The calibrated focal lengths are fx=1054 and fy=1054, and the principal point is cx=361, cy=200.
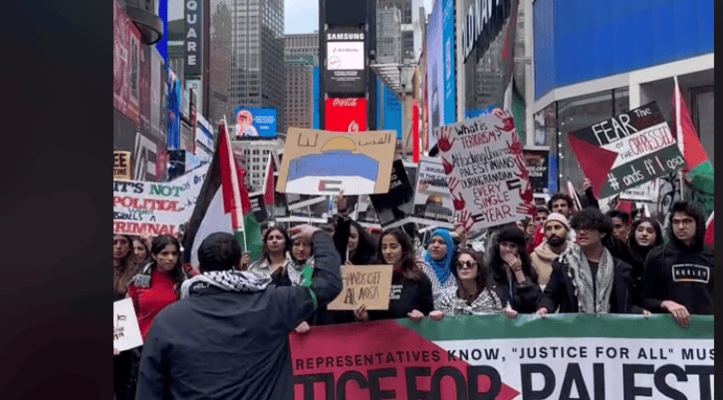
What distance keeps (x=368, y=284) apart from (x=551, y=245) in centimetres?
208

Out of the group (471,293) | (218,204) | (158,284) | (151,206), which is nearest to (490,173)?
(471,293)

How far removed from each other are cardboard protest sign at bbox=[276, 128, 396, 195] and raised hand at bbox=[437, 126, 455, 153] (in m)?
0.65

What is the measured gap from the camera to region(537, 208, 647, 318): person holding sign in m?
5.76

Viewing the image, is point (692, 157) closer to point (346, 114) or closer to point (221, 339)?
point (221, 339)

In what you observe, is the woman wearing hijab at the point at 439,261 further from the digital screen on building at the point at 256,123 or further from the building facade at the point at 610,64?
the digital screen on building at the point at 256,123

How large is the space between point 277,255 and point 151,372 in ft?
10.9

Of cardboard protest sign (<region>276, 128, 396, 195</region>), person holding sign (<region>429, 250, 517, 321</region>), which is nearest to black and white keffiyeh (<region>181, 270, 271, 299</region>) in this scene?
person holding sign (<region>429, 250, 517, 321</region>)

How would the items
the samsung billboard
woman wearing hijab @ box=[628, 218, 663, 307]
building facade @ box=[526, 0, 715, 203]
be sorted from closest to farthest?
woman wearing hijab @ box=[628, 218, 663, 307] → building facade @ box=[526, 0, 715, 203] → the samsung billboard

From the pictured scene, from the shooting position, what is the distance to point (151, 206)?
27.4 feet

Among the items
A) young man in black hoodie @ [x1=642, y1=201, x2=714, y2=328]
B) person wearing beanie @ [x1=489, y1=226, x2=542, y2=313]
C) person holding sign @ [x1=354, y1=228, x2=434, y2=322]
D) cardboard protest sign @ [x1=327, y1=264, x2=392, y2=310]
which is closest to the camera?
young man in black hoodie @ [x1=642, y1=201, x2=714, y2=328]

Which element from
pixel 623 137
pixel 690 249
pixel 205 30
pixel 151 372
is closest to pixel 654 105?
pixel 623 137

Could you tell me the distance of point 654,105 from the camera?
8.47 meters

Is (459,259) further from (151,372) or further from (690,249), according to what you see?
(151,372)

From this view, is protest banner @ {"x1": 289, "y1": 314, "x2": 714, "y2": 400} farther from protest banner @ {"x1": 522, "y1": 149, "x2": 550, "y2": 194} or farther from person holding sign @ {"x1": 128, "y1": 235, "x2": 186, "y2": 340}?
protest banner @ {"x1": 522, "y1": 149, "x2": 550, "y2": 194}
